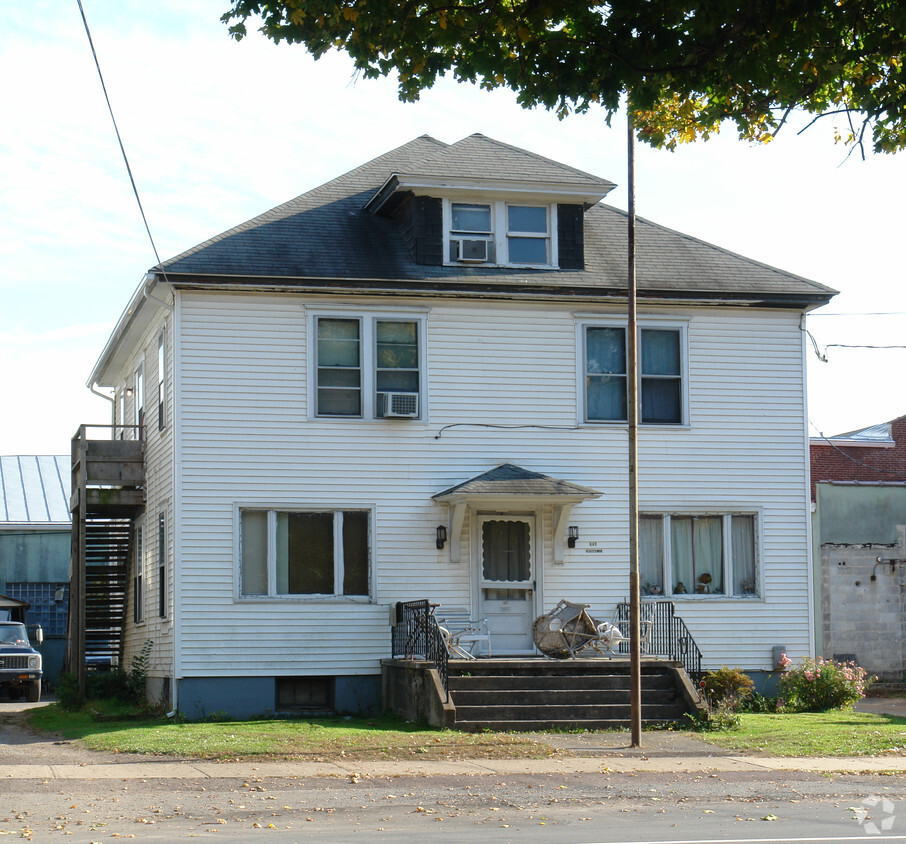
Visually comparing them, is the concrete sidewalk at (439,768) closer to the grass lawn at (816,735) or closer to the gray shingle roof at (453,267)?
the grass lawn at (816,735)

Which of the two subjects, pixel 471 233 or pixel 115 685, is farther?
pixel 115 685

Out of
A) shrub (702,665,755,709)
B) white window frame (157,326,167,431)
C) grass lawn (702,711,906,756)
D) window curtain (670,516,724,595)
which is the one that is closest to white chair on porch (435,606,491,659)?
shrub (702,665,755,709)

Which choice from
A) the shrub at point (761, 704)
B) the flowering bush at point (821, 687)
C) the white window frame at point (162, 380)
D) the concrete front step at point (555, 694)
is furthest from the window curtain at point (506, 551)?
the white window frame at point (162, 380)

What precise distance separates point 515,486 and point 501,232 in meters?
4.52

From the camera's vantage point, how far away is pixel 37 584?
120ft

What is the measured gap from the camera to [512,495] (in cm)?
1925

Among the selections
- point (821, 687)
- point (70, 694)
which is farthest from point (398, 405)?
point (821, 687)

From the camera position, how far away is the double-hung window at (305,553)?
19.7m

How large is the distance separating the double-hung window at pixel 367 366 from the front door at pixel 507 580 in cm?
234

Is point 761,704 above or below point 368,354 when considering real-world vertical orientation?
below

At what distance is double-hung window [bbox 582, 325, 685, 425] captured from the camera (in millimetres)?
21047

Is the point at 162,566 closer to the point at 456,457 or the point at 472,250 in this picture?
the point at 456,457

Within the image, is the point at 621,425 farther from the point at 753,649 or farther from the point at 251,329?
the point at 251,329

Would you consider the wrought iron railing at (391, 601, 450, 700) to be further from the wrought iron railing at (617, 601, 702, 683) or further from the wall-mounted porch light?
the wrought iron railing at (617, 601, 702, 683)
